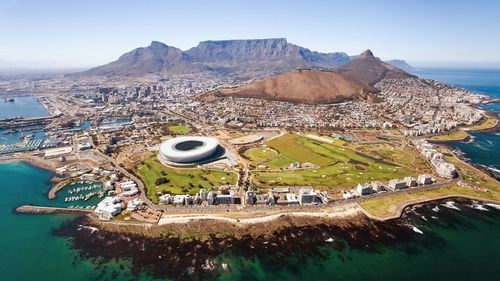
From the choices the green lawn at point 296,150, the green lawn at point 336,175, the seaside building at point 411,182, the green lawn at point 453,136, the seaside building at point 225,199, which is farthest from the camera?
the green lawn at point 453,136

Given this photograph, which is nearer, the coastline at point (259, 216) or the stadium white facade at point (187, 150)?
the coastline at point (259, 216)

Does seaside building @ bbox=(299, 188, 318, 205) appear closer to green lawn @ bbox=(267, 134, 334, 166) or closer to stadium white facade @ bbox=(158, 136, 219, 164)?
green lawn @ bbox=(267, 134, 334, 166)

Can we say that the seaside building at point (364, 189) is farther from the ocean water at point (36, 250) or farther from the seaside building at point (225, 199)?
the ocean water at point (36, 250)

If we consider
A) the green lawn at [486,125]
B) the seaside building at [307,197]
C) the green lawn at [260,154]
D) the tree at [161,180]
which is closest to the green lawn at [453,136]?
the green lawn at [486,125]

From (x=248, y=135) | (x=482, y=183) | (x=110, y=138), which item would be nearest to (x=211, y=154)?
(x=248, y=135)

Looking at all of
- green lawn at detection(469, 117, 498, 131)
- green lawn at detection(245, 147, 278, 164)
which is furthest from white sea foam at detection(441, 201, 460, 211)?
green lawn at detection(469, 117, 498, 131)

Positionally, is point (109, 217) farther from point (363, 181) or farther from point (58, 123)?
point (58, 123)
